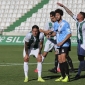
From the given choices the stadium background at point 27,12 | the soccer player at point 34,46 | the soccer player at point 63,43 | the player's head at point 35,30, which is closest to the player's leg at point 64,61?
the soccer player at point 63,43

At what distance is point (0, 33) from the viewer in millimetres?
33594

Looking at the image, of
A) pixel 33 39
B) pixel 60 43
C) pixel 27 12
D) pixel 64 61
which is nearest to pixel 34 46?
pixel 33 39

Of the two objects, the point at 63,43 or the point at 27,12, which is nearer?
the point at 63,43

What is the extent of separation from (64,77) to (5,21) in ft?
95.1

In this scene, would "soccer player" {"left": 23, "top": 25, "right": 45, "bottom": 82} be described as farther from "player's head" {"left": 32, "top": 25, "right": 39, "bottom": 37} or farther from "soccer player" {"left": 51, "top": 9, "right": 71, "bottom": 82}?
"soccer player" {"left": 51, "top": 9, "right": 71, "bottom": 82}

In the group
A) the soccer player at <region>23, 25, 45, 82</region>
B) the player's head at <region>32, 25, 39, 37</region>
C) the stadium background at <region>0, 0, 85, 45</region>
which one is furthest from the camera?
the stadium background at <region>0, 0, 85, 45</region>

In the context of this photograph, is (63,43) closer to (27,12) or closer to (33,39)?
(33,39)

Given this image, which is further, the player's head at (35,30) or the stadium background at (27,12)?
the stadium background at (27,12)

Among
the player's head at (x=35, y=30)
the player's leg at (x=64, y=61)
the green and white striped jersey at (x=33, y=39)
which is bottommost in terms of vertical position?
the player's leg at (x=64, y=61)

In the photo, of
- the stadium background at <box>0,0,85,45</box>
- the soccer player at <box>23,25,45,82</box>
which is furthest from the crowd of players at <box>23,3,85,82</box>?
the stadium background at <box>0,0,85,45</box>

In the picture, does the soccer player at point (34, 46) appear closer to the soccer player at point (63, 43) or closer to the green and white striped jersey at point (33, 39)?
the green and white striped jersey at point (33, 39)

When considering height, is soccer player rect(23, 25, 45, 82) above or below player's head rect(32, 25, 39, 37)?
below

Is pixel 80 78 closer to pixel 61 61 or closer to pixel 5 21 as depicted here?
pixel 61 61

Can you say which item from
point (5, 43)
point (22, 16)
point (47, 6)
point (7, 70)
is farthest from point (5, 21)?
point (7, 70)
